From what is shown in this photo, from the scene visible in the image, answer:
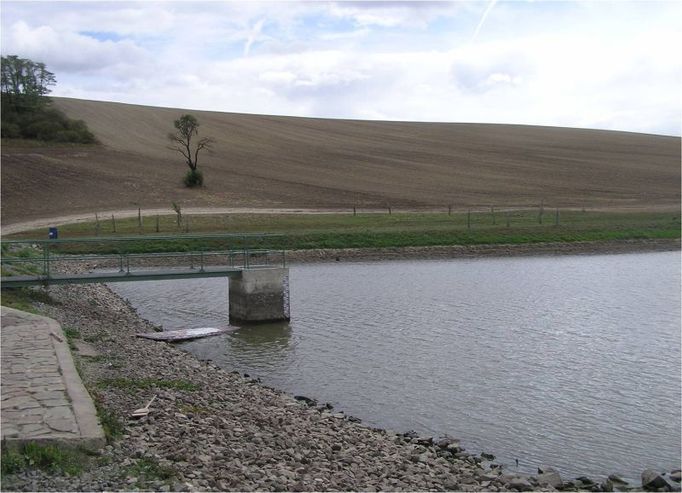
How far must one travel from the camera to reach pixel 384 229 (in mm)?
46812

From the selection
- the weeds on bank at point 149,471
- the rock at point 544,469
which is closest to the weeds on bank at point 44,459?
the weeds on bank at point 149,471

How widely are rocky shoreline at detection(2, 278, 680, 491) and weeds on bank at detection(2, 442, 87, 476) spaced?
16 cm

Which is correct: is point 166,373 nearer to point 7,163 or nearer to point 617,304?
point 617,304

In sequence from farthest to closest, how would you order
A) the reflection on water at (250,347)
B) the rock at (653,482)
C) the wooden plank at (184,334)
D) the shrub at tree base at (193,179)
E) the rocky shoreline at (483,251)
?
the shrub at tree base at (193,179)
the rocky shoreline at (483,251)
the wooden plank at (184,334)
the reflection on water at (250,347)
the rock at (653,482)

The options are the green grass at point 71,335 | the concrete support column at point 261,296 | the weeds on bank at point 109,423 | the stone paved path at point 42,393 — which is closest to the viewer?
the stone paved path at point 42,393

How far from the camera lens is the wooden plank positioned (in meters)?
22.0

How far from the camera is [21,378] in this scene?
518 inches

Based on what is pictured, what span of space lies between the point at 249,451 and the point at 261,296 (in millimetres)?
14303

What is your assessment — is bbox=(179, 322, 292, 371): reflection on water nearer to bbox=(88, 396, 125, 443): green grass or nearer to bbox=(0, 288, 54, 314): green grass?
bbox=(0, 288, 54, 314): green grass

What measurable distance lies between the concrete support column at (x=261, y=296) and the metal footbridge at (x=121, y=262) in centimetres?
47

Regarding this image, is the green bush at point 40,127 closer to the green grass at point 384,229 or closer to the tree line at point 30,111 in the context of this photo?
the tree line at point 30,111

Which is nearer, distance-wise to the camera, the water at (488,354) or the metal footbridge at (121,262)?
the water at (488,354)

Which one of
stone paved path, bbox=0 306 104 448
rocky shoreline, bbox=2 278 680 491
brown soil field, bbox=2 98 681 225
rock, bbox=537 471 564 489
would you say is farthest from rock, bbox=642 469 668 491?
brown soil field, bbox=2 98 681 225

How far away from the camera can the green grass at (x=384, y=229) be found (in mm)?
42625
